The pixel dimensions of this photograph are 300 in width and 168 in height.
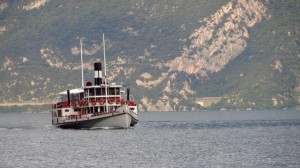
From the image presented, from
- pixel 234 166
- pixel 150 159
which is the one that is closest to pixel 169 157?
pixel 150 159

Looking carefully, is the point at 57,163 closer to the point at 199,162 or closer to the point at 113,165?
the point at 113,165

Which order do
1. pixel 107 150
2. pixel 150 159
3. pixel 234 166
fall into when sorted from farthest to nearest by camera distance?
pixel 107 150 < pixel 150 159 < pixel 234 166

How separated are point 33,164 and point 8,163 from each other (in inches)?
151

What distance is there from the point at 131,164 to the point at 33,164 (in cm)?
1330

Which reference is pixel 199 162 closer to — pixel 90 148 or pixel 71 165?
pixel 71 165

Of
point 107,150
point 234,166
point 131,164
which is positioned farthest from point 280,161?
point 107,150

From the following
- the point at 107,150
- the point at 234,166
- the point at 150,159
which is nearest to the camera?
the point at 234,166

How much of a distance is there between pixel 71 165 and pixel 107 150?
24.2 metres

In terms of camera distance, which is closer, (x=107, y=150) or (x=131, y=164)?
(x=131, y=164)

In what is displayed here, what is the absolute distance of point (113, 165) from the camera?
170 m

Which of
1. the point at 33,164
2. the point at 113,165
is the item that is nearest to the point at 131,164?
the point at 113,165

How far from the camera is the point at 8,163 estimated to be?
174500mm

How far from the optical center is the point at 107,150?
194 m

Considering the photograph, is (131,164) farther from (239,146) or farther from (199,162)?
(239,146)
